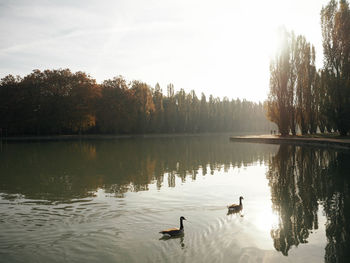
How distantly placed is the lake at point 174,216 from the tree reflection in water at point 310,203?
0.09 ft

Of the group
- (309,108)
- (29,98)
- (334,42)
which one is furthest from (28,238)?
(29,98)

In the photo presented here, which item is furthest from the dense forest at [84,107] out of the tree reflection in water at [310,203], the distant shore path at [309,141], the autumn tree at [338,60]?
the tree reflection in water at [310,203]

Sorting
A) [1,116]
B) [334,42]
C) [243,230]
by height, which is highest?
[334,42]

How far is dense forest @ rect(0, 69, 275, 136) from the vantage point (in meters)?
60.1

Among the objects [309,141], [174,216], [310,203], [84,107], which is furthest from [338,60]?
[84,107]

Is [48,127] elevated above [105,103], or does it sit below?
below

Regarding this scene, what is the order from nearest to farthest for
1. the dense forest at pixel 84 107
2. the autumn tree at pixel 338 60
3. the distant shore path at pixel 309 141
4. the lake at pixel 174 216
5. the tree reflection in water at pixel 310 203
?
the lake at pixel 174 216 → the tree reflection in water at pixel 310 203 → the distant shore path at pixel 309 141 → the autumn tree at pixel 338 60 → the dense forest at pixel 84 107

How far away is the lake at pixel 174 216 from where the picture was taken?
6.69 m

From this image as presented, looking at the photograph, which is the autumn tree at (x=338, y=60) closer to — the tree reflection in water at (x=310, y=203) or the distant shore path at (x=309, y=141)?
the distant shore path at (x=309, y=141)

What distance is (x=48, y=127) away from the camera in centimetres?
6212

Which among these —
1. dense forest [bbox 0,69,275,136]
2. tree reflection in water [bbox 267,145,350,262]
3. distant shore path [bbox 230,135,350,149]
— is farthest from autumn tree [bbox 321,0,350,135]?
dense forest [bbox 0,69,275,136]

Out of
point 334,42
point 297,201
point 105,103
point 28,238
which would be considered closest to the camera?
point 28,238

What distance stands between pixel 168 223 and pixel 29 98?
59.4m

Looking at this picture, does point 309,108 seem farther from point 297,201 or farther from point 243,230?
point 243,230
